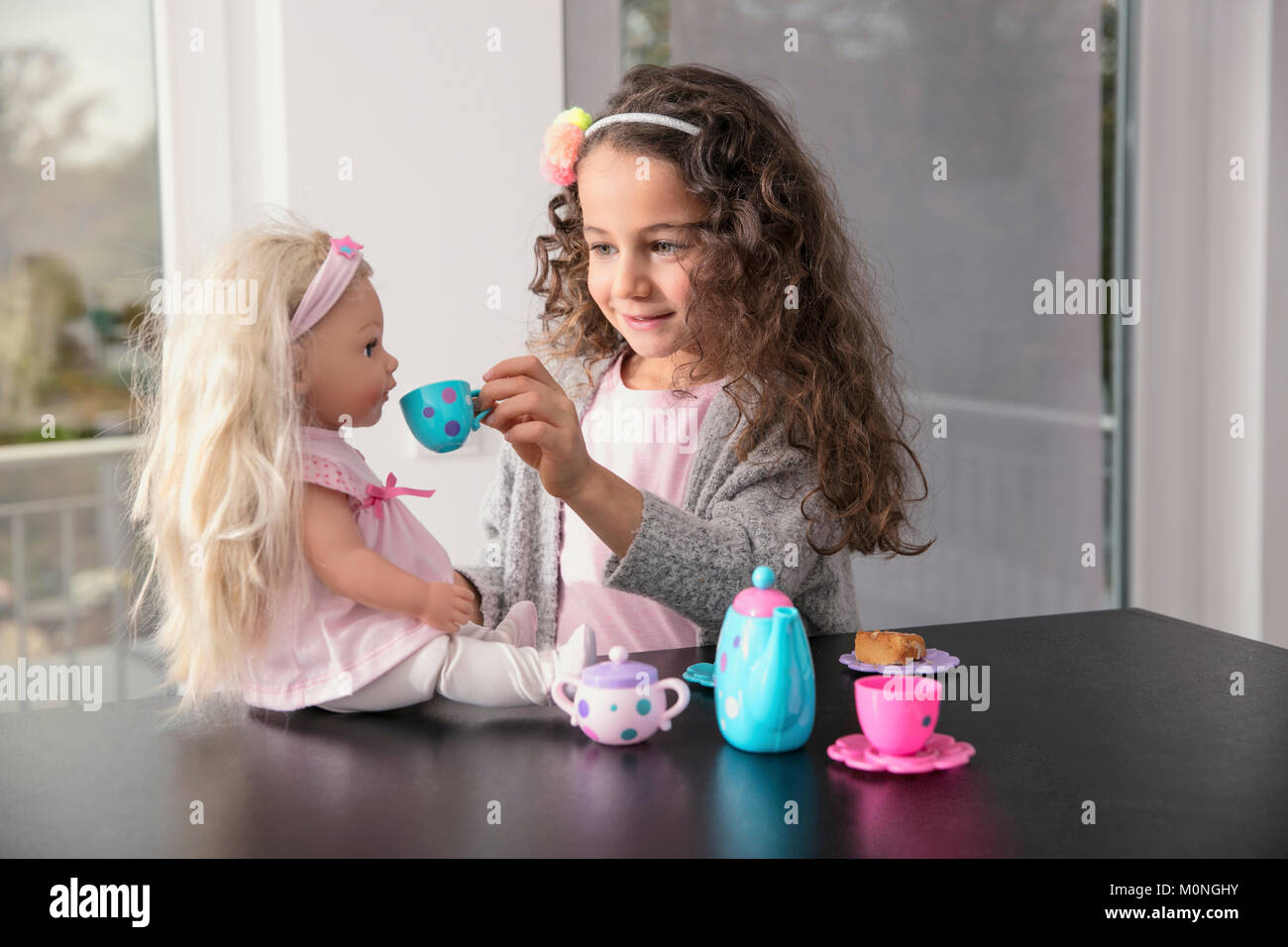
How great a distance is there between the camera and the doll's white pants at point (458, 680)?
3.50 feet

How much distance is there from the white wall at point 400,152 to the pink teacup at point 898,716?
4.41 ft

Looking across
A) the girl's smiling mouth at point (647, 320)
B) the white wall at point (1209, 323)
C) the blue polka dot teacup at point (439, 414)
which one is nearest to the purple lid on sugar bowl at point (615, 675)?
the blue polka dot teacup at point (439, 414)

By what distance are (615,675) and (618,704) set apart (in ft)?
0.09

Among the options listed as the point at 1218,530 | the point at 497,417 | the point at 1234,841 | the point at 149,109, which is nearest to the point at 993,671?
the point at 1234,841

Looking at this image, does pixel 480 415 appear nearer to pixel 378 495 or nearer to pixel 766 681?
pixel 378 495

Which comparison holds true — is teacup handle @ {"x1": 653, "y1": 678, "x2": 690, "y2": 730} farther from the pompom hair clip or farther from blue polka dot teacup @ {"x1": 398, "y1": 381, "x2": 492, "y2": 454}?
the pompom hair clip

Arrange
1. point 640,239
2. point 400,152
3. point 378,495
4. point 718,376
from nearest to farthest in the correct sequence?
1. point 378,495
2. point 640,239
3. point 718,376
4. point 400,152

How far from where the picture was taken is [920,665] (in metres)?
1.21

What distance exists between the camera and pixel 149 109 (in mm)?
2090

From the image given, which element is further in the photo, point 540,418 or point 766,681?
point 540,418

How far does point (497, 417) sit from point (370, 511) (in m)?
0.15

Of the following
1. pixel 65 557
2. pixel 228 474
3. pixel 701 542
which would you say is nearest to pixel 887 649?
pixel 701 542
